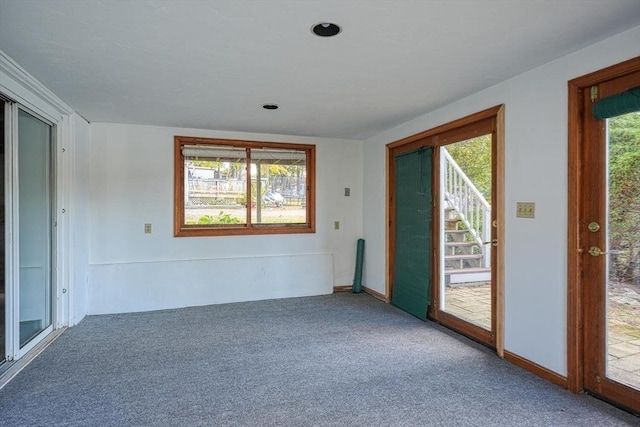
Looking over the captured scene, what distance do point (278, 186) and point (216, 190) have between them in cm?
86

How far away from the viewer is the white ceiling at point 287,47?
194 centimetres

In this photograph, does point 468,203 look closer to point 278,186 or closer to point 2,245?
point 278,186

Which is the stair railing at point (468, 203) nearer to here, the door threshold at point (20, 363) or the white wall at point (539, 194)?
the white wall at point (539, 194)

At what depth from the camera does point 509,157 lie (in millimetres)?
3014

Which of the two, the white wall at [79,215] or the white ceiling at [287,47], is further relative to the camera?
the white wall at [79,215]

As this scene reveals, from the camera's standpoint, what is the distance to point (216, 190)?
496cm

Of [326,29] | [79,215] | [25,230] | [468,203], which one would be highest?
[326,29]

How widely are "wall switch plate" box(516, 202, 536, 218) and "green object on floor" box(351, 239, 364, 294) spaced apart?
2775 mm

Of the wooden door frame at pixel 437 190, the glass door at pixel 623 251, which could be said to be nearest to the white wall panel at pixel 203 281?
the wooden door frame at pixel 437 190

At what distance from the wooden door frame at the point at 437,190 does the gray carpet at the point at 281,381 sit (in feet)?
1.49

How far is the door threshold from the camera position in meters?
2.69

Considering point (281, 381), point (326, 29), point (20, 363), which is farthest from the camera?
point (20, 363)

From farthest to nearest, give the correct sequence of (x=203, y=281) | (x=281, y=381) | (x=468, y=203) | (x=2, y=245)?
(x=203, y=281) → (x=468, y=203) → (x=2, y=245) → (x=281, y=381)

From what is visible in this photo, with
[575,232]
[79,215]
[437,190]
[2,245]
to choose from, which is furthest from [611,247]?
[79,215]
